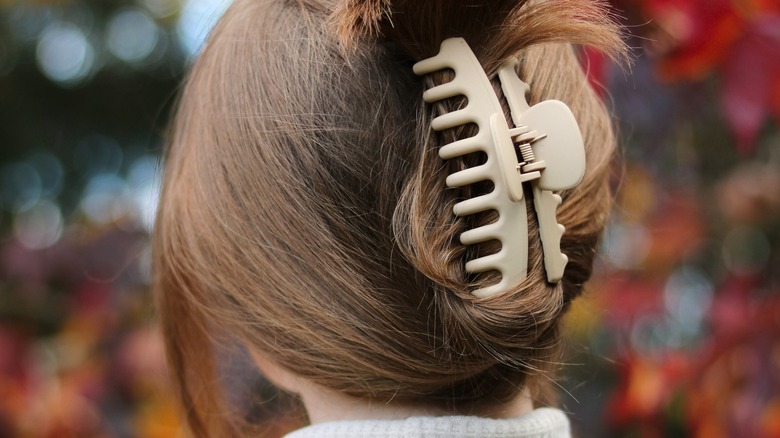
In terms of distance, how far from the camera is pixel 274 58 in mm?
746

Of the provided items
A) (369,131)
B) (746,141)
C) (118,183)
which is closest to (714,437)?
(746,141)

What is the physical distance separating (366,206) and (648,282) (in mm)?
900

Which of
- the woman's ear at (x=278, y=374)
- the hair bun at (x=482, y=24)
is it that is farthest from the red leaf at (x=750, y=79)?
the woman's ear at (x=278, y=374)

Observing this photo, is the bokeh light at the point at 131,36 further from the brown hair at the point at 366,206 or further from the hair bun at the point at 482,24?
the hair bun at the point at 482,24

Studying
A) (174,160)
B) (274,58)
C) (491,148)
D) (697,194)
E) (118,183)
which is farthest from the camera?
(118,183)

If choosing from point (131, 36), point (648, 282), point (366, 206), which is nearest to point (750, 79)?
point (648, 282)

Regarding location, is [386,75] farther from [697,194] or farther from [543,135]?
[697,194]

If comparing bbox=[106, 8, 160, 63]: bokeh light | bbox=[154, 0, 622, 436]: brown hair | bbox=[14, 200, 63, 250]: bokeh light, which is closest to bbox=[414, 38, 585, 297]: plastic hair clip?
bbox=[154, 0, 622, 436]: brown hair

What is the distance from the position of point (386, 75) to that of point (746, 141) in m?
0.58

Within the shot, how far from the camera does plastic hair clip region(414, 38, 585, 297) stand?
63 cm

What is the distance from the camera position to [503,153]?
63 centimetres

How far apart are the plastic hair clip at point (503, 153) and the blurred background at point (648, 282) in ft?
0.96

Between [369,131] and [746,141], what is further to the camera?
[746,141]

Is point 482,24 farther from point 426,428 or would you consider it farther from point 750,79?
point 750,79
